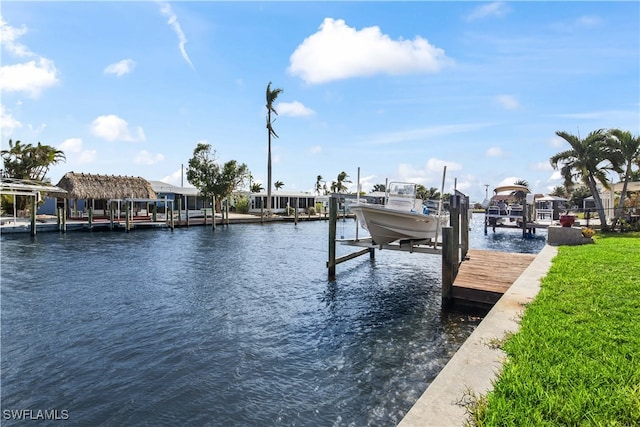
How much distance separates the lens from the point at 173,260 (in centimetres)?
1956

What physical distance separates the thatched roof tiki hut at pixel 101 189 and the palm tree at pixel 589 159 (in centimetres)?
3653

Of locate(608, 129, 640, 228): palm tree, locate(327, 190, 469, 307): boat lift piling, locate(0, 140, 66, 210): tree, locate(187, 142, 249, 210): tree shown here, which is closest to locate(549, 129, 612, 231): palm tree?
locate(608, 129, 640, 228): palm tree

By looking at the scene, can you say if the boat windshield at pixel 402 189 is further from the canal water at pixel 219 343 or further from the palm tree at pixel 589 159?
the palm tree at pixel 589 159

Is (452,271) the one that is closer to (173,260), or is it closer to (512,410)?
(512,410)

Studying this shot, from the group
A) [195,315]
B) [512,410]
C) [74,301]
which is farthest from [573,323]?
[74,301]

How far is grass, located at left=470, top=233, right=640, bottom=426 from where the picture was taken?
3.48 m

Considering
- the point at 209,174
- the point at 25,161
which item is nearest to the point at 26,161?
the point at 25,161

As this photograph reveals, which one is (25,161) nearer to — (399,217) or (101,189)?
(101,189)

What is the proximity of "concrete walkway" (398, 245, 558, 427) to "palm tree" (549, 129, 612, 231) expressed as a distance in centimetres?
2302

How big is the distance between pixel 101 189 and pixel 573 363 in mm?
44839

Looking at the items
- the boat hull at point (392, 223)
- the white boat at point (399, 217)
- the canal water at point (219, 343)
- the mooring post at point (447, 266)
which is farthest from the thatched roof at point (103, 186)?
the mooring post at point (447, 266)

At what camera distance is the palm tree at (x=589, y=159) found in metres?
24.6

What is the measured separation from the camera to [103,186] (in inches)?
1597

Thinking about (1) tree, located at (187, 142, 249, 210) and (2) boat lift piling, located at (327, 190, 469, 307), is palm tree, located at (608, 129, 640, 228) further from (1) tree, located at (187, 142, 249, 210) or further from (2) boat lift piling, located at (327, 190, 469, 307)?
(1) tree, located at (187, 142, 249, 210)
